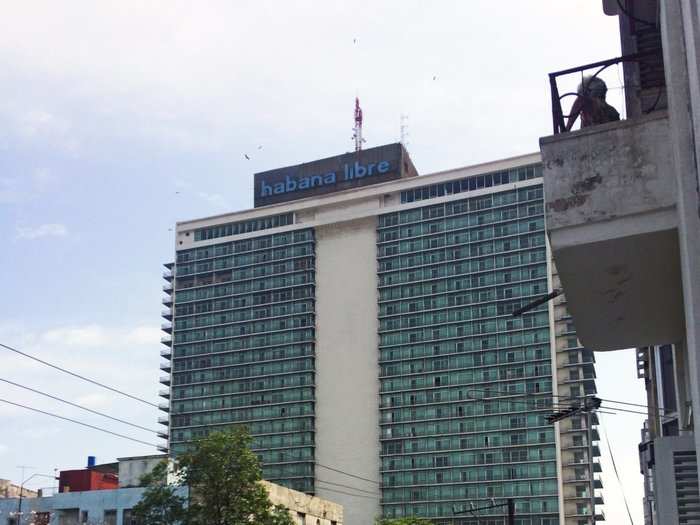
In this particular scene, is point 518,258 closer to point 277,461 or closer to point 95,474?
point 277,461

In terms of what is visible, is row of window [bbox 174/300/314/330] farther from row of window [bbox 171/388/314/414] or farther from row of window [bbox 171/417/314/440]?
row of window [bbox 171/417/314/440]

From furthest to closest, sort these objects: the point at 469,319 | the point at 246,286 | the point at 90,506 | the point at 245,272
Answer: the point at 245,272
the point at 246,286
the point at 469,319
the point at 90,506

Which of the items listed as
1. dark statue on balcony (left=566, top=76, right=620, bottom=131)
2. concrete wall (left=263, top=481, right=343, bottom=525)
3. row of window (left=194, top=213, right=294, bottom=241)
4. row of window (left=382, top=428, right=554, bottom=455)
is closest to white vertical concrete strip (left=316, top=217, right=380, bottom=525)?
row of window (left=382, top=428, right=554, bottom=455)

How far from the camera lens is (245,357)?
147m

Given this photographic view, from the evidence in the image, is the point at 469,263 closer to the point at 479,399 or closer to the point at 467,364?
the point at 467,364

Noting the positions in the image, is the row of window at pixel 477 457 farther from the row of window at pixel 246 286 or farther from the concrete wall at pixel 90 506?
the concrete wall at pixel 90 506

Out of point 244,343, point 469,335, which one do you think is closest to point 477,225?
point 469,335

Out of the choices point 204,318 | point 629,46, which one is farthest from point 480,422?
point 629,46

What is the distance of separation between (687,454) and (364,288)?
435 feet

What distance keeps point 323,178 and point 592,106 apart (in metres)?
145

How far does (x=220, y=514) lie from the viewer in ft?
145

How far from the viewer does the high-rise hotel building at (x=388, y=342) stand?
412 feet

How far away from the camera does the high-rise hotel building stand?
412 feet

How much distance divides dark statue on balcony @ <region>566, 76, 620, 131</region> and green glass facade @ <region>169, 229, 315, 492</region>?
13157 centimetres
